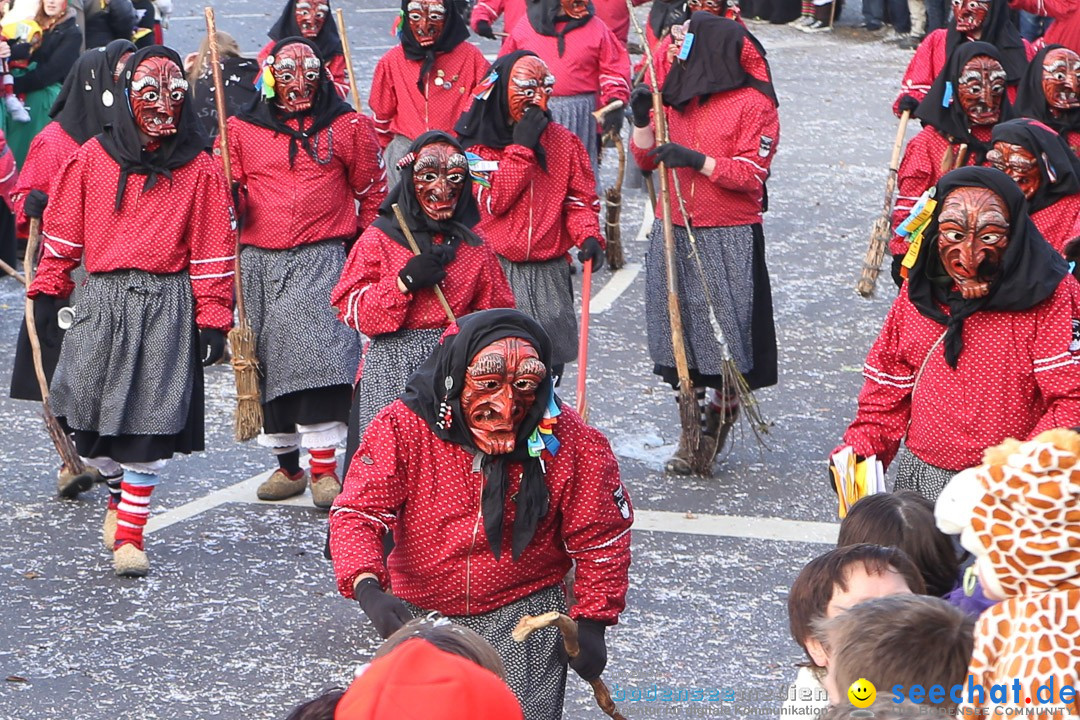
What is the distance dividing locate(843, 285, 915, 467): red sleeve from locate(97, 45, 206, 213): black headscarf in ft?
9.33

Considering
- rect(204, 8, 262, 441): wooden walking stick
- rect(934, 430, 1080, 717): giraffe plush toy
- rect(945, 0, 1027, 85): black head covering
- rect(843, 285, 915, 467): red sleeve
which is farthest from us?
rect(945, 0, 1027, 85): black head covering

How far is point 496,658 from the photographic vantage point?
3312 millimetres

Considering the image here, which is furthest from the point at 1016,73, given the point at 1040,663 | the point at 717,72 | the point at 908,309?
the point at 1040,663

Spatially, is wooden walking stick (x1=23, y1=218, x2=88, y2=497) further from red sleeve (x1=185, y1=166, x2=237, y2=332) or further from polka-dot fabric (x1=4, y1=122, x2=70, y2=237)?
red sleeve (x1=185, y1=166, x2=237, y2=332)

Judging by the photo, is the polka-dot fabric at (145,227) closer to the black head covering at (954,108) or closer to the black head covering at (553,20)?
the black head covering at (954,108)

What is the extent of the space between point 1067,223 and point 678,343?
5.99 feet

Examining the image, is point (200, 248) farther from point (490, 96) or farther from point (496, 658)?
point (496, 658)

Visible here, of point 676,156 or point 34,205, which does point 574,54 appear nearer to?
point 676,156

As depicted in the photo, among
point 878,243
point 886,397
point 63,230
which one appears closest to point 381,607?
point 886,397

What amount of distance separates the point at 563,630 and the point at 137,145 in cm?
309

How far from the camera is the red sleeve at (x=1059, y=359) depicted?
15.9ft

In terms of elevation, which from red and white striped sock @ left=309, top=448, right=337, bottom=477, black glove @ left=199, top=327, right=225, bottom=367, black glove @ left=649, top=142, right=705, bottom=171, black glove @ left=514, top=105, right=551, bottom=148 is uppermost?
black glove @ left=514, top=105, right=551, bottom=148

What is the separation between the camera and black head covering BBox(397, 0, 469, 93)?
9.31 meters

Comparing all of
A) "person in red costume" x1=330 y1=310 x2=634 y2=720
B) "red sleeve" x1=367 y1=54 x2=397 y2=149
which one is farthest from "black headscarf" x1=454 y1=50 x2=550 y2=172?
"person in red costume" x1=330 y1=310 x2=634 y2=720
